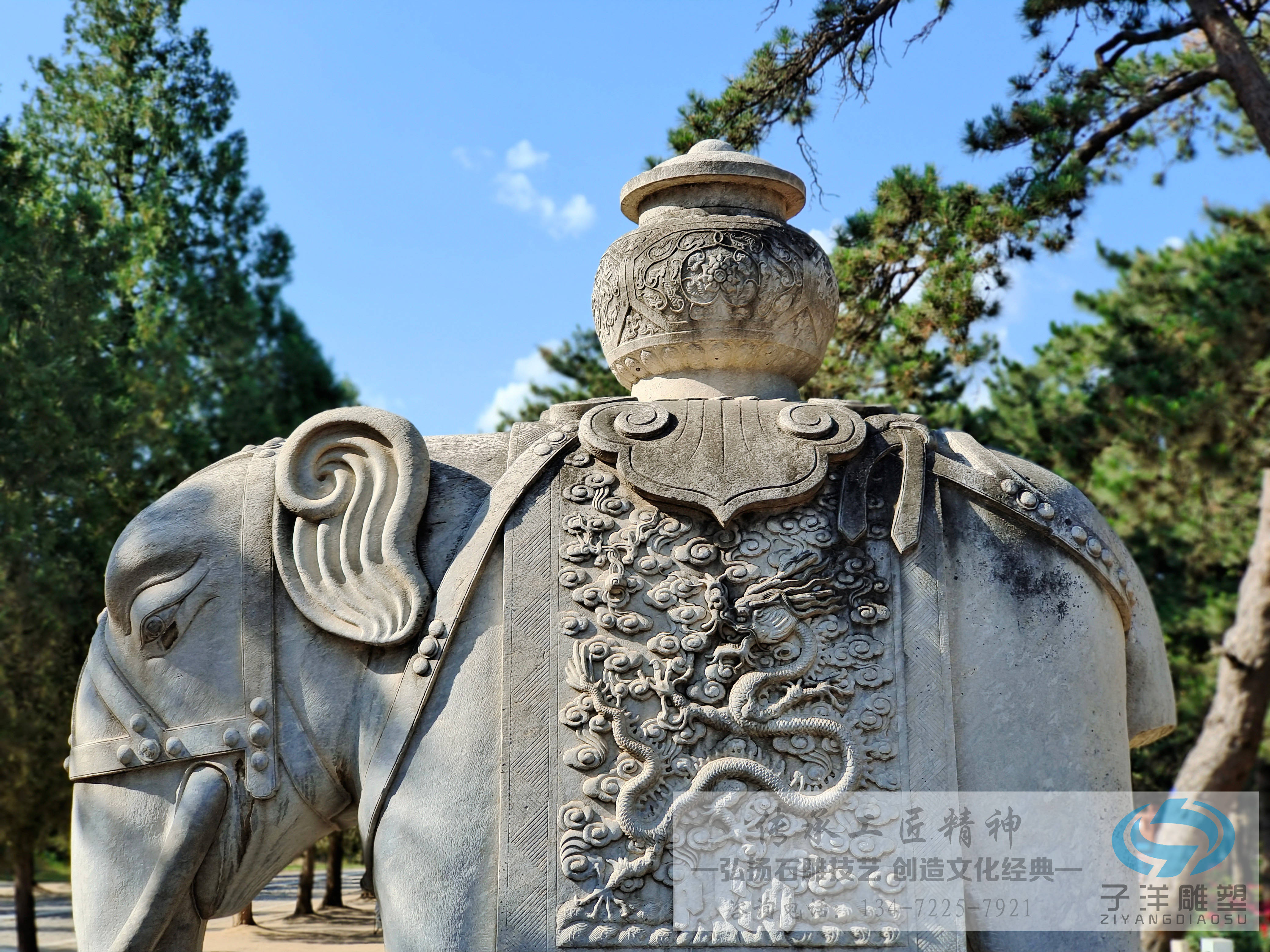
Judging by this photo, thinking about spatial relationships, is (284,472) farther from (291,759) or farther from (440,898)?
(440,898)

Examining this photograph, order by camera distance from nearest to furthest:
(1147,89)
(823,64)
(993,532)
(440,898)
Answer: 1. (440,898)
2. (993,532)
3. (823,64)
4. (1147,89)

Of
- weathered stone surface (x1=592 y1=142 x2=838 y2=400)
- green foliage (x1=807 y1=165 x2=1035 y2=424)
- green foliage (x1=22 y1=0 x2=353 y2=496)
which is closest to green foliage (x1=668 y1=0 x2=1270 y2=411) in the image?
green foliage (x1=807 y1=165 x2=1035 y2=424)

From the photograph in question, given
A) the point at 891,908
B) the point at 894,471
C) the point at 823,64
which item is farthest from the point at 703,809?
the point at 823,64

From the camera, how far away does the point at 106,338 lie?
38.6 ft

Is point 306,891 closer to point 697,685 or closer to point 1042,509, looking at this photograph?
point 697,685

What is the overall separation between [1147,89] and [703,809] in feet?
26.3

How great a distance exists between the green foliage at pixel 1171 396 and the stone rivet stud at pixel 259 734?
8.60 meters

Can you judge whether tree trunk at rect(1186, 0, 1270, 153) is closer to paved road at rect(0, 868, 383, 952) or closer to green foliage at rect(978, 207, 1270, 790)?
green foliage at rect(978, 207, 1270, 790)

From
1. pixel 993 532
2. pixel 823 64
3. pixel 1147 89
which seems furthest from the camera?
pixel 1147 89

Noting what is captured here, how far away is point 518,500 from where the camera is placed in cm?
298

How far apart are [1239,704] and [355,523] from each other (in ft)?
29.3

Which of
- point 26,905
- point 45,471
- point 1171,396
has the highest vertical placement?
point 1171,396

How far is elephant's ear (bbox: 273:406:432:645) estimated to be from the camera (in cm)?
290

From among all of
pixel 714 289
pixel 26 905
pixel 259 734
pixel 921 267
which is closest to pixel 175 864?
pixel 259 734
